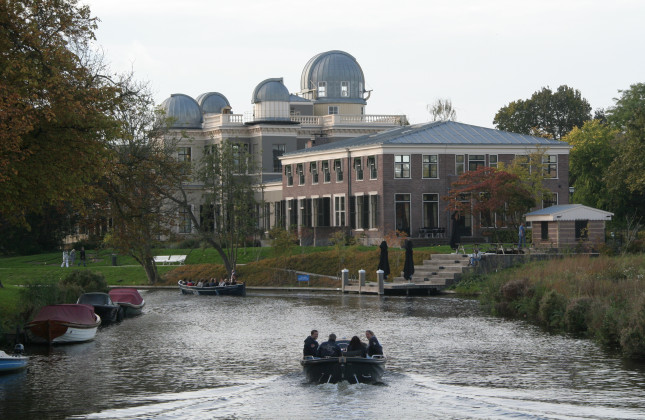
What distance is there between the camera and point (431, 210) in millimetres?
94375

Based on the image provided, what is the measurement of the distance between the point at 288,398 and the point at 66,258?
221ft

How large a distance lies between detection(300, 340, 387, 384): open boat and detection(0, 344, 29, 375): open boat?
1081 cm

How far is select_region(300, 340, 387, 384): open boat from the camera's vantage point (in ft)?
111

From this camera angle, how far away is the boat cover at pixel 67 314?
156ft

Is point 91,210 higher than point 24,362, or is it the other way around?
point 91,210

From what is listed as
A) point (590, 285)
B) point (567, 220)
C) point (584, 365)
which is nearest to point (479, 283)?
point (567, 220)

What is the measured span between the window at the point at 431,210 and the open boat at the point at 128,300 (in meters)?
36.1

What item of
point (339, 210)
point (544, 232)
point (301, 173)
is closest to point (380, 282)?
point (544, 232)

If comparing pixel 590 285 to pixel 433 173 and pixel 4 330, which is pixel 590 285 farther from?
pixel 433 173

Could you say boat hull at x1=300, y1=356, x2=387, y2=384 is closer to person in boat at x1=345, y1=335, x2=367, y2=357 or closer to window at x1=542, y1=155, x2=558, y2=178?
person in boat at x1=345, y1=335, x2=367, y2=357

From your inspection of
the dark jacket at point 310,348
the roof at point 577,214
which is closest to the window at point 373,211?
the roof at point 577,214

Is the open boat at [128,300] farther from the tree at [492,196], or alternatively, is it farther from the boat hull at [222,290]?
the tree at [492,196]

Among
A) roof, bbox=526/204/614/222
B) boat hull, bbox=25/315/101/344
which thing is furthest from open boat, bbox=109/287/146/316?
roof, bbox=526/204/614/222

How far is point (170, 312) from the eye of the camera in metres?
64.4
